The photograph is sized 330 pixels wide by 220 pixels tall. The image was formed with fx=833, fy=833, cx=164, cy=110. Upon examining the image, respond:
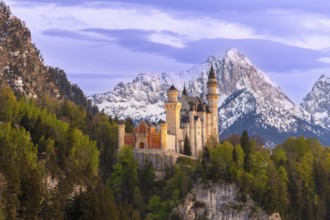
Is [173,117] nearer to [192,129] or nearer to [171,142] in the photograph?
[192,129]

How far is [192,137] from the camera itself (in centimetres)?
19512

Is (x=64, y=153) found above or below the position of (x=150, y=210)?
above

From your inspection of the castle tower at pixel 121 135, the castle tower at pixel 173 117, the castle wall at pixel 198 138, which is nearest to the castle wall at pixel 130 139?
the castle tower at pixel 121 135

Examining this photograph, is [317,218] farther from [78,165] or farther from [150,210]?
[78,165]

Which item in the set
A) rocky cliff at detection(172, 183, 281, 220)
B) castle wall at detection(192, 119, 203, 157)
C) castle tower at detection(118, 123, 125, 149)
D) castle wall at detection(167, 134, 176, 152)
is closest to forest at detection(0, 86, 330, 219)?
rocky cliff at detection(172, 183, 281, 220)

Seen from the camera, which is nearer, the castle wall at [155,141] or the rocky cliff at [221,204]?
the rocky cliff at [221,204]

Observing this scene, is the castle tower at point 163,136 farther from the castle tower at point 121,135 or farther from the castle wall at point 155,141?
the castle tower at point 121,135

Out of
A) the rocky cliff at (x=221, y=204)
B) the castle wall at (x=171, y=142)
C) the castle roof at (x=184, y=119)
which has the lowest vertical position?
the rocky cliff at (x=221, y=204)

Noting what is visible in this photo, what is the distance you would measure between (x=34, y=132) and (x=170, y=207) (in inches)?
1265

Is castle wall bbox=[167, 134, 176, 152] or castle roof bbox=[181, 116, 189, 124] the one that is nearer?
castle wall bbox=[167, 134, 176, 152]

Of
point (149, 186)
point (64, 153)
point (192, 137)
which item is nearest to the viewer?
point (64, 153)

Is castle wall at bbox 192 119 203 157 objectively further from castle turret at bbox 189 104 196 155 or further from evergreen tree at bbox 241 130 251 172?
evergreen tree at bbox 241 130 251 172

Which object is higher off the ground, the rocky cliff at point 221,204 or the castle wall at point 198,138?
the castle wall at point 198,138

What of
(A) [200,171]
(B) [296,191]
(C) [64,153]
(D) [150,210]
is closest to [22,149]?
(C) [64,153]
